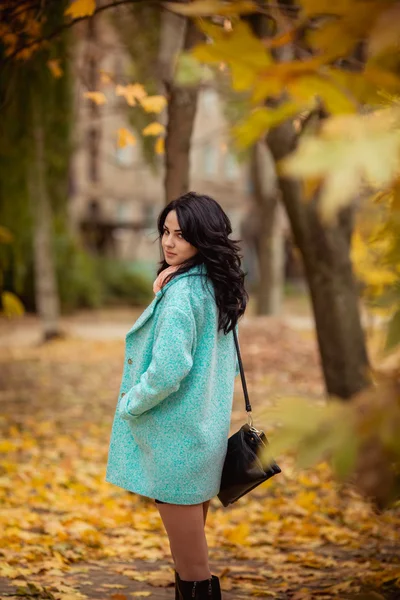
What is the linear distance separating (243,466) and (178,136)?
2.73 metres

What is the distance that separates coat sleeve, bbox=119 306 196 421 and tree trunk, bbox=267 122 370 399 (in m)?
3.35

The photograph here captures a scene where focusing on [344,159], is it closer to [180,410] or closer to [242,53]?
[242,53]

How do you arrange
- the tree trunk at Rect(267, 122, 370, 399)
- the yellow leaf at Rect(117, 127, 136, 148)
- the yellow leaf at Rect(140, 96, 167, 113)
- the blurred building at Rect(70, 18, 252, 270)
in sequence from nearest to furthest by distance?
the yellow leaf at Rect(140, 96, 167, 113) → the yellow leaf at Rect(117, 127, 136, 148) → the tree trunk at Rect(267, 122, 370, 399) → the blurred building at Rect(70, 18, 252, 270)

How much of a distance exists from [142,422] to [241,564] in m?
1.66

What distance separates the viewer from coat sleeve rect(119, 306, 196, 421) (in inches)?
95.3

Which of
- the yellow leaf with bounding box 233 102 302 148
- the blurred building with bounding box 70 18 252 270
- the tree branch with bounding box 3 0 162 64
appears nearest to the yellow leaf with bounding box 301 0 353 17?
the yellow leaf with bounding box 233 102 302 148

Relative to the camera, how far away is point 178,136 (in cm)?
480

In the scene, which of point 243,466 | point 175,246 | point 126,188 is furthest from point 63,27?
point 126,188

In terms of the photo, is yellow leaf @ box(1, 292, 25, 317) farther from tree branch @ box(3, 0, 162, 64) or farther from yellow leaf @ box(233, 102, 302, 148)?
yellow leaf @ box(233, 102, 302, 148)

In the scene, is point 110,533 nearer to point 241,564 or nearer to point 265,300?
point 241,564

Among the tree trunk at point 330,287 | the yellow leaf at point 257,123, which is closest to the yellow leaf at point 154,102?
the tree trunk at point 330,287

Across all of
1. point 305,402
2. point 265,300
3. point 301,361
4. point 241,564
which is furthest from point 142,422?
point 265,300

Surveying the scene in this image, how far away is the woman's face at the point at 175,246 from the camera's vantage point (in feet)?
8.66

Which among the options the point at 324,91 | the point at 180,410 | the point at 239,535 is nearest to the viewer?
the point at 324,91
